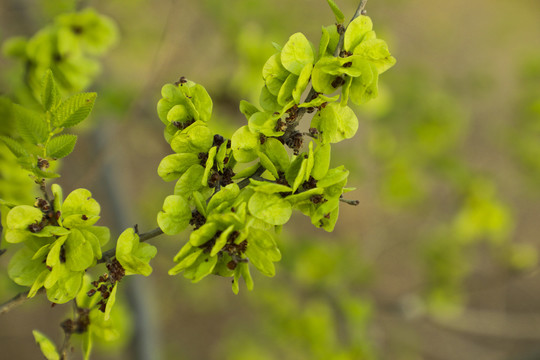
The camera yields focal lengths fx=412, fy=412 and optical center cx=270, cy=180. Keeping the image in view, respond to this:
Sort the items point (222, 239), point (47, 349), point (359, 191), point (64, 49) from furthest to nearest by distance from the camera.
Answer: point (359, 191), point (64, 49), point (47, 349), point (222, 239)

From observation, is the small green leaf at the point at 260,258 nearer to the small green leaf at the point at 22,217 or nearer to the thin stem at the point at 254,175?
the thin stem at the point at 254,175

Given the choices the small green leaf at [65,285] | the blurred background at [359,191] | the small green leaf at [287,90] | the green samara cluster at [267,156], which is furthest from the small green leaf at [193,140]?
the blurred background at [359,191]

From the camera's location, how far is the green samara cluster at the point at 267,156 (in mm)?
499

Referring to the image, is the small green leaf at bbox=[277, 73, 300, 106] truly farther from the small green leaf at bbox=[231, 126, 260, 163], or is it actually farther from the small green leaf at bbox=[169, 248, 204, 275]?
the small green leaf at bbox=[169, 248, 204, 275]

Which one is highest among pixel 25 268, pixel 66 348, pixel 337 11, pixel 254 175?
pixel 337 11

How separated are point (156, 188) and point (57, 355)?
2.30 meters

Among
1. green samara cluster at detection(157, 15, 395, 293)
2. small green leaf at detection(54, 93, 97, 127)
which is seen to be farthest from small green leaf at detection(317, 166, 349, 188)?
small green leaf at detection(54, 93, 97, 127)

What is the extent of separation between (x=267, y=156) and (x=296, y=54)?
0.14 metres

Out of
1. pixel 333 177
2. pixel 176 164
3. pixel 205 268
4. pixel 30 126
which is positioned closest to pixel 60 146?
pixel 30 126

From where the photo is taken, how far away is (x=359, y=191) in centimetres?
381

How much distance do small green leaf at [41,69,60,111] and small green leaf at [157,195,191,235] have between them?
0.68 ft

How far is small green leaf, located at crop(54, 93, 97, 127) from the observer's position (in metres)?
0.54

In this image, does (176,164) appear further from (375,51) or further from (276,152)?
(375,51)

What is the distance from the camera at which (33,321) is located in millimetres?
3031
